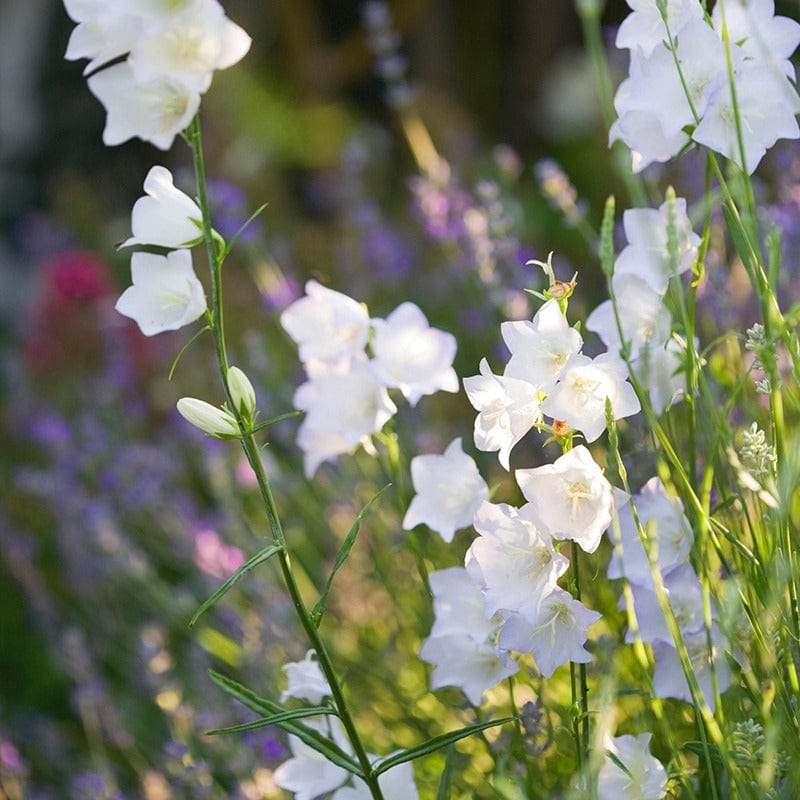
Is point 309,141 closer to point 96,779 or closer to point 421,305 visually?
point 421,305

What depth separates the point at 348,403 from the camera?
3.32ft

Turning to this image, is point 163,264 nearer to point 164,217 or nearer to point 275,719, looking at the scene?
point 164,217

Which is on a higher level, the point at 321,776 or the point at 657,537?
the point at 657,537

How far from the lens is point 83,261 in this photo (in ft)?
10.5

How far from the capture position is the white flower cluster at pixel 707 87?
84cm

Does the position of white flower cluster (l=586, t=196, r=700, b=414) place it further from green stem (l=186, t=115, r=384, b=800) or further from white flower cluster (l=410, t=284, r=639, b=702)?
green stem (l=186, t=115, r=384, b=800)

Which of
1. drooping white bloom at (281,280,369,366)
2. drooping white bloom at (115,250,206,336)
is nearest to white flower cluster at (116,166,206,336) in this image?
drooping white bloom at (115,250,206,336)

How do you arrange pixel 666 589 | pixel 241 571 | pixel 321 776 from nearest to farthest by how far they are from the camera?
pixel 241 571
pixel 666 589
pixel 321 776

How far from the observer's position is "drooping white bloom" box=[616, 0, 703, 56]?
0.89 meters

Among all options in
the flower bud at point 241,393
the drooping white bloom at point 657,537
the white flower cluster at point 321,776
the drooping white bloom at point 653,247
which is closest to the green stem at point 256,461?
the flower bud at point 241,393

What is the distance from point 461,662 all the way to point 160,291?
43cm

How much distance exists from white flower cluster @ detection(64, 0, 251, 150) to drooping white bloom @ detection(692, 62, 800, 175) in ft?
1.23

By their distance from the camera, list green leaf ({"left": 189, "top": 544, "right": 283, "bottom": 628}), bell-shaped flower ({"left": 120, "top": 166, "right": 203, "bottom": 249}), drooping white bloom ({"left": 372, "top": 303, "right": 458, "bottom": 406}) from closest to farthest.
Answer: green leaf ({"left": 189, "top": 544, "right": 283, "bottom": 628}) → bell-shaped flower ({"left": 120, "top": 166, "right": 203, "bottom": 249}) → drooping white bloom ({"left": 372, "top": 303, "right": 458, "bottom": 406})

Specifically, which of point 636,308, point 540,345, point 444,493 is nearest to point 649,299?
point 636,308
